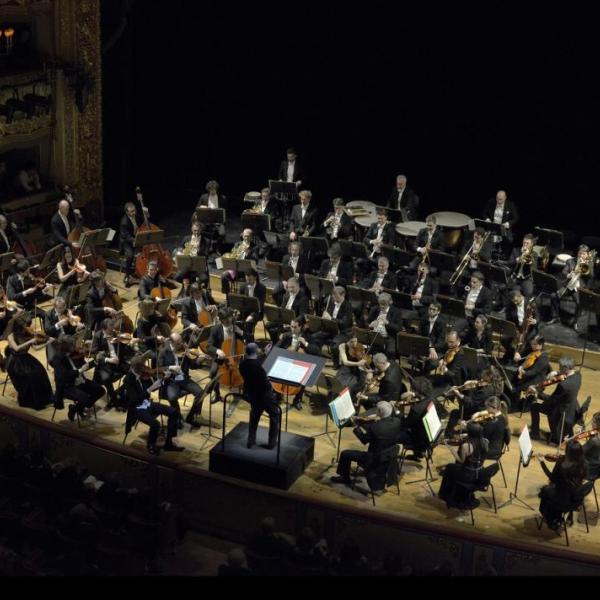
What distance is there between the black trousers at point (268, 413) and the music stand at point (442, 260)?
11.8 ft

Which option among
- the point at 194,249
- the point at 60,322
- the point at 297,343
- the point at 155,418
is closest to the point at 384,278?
the point at 297,343

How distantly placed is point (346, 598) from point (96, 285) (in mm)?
6226

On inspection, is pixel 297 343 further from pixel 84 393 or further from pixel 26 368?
pixel 26 368

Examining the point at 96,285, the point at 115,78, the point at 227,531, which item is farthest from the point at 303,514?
the point at 115,78

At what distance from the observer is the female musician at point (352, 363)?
12961 mm

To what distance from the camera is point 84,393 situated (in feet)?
42.0

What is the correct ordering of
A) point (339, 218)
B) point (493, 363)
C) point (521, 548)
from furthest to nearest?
point (339, 218) → point (493, 363) → point (521, 548)

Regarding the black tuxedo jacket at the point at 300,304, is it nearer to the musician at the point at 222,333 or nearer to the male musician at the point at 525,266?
the musician at the point at 222,333

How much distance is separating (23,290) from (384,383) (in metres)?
4.86

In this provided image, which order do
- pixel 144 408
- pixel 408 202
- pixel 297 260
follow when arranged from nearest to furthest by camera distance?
pixel 144 408, pixel 297 260, pixel 408 202

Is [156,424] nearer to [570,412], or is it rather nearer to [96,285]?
[96,285]

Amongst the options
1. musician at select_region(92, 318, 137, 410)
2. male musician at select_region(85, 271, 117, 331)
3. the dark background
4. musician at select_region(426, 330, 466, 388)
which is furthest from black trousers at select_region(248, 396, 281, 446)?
the dark background

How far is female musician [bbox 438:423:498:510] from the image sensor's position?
11078 mm

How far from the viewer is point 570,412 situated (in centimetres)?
1238
